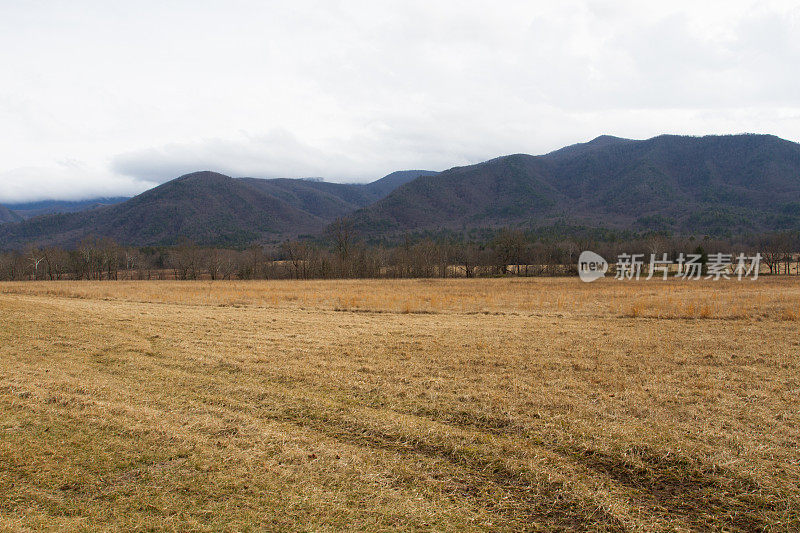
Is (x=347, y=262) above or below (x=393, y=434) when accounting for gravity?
above

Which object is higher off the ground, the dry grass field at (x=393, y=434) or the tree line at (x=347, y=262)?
the tree line at (x=347, y=262)

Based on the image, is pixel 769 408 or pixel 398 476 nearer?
pixel 398 476

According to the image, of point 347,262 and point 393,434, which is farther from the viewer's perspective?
point 347,262

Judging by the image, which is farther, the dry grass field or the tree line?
the tree line

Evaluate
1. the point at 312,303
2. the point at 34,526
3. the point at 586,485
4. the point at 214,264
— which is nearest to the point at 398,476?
the point at 586,485

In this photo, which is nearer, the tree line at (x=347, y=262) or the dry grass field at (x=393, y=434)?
the dry grass field at (x=393, y=434)

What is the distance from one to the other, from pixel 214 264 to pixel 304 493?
8877 centimetres

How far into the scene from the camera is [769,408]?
316 inches

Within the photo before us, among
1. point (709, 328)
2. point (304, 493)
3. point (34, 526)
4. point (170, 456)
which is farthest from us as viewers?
point (709, 328)

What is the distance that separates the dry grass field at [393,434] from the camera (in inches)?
191

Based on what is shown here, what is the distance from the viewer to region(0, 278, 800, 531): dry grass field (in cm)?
486

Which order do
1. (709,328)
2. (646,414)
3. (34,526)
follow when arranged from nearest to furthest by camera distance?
(34,526), (646,414), (709,328)

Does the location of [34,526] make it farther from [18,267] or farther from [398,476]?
[18,267]

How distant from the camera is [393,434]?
A: 6.80 meters
